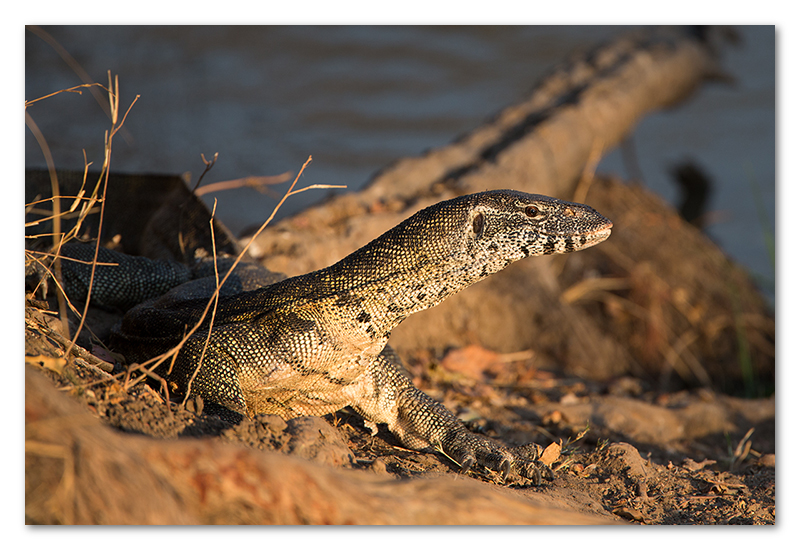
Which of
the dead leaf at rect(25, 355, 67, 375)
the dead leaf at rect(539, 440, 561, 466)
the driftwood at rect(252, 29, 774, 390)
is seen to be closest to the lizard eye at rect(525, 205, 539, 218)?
the dead leaf at rect(539, 440, 561, 466)

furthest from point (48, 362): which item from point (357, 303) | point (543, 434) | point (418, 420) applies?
point (543, 434)

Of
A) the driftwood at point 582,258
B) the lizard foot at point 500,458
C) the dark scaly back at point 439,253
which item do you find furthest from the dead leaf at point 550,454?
the driftwood at point 582,258

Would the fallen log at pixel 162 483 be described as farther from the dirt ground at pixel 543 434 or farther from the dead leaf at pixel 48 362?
the dead leaf at pixel 48 362

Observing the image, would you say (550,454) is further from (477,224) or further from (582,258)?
(582,258)

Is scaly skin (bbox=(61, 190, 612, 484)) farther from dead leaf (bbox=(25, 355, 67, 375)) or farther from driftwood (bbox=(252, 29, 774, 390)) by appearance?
driftwood (bbox=(252, 29, 774, 390))

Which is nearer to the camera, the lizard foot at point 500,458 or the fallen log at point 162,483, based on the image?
the fallen log at point 162,483
